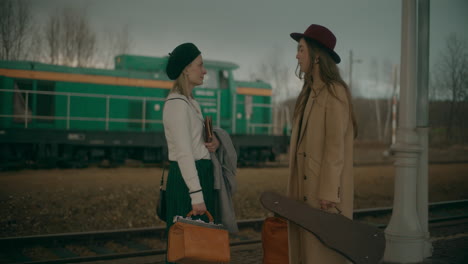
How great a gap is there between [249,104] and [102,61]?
812cm

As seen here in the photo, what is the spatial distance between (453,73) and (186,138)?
573 centimetres

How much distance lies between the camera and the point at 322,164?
8.52ft

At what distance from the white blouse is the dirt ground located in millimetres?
4111

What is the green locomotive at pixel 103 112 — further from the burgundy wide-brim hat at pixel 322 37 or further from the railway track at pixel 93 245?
the burgundy wide-brim hat at pixel 322 37

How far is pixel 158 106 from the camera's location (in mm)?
14344

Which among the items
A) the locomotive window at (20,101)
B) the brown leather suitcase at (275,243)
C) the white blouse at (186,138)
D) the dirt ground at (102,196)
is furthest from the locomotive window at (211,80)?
the brown leather suitcase at (275,243)

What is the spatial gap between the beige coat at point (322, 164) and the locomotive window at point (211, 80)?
40.0 ft

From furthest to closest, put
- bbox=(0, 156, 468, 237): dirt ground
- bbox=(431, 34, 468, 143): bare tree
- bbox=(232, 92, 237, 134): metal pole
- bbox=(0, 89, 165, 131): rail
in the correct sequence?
bbox=(232, 92, 237, 134): metal pole
bbox=(0, 89, 165, 131): rail
bbox=(431, 34, 468, 143): bare tree
bbox=(0, 156, 468, 237): dirt ground

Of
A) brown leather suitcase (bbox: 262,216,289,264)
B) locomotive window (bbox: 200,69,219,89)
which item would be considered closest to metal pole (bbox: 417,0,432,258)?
brown leather suitcase (bbox: 262,216,289,264)

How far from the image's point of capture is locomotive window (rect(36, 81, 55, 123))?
12.8m

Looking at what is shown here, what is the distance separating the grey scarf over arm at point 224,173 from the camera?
2.71 meters

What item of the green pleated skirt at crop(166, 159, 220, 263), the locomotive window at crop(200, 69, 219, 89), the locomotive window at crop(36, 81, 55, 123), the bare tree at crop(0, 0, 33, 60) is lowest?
the green pleated skirt at crop(166, 159, 220, 263)

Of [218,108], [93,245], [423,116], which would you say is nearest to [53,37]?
[218,108]

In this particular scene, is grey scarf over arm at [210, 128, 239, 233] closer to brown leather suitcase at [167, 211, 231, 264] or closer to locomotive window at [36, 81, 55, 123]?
brown leather suitcase at [167, 211, 231, 264]
